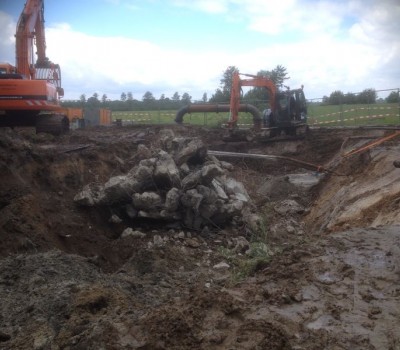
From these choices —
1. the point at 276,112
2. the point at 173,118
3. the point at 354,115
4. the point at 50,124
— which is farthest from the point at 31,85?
the point at 173,118

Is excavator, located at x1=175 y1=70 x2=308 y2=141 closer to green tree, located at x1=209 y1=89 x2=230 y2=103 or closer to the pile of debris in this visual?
the pile of debris

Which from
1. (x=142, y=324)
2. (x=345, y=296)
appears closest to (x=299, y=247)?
(x=345, y=296)

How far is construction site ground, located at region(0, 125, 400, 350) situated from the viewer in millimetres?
2994

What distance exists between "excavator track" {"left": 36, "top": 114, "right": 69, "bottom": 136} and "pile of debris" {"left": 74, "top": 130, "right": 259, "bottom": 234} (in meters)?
4.56

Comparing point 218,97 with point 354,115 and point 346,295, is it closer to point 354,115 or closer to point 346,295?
point 354,115

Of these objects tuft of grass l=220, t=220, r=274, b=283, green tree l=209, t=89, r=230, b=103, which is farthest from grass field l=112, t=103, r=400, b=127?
tuft of grass l=220, t=220, r=274, b=283

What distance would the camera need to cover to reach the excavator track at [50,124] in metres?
12.6

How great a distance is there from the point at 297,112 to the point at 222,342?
54.4ft

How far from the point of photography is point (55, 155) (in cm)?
919

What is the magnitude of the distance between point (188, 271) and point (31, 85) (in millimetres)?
8056

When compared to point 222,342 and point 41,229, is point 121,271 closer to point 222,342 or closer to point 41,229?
point 41,229

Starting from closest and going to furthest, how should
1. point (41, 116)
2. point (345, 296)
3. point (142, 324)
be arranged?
point (142, 324), point (345, 296), point (41, 116)

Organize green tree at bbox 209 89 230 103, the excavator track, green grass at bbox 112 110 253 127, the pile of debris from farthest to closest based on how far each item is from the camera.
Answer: green tree at bbox 209 89 230 103 < green grass at bbox 112 110 253 127 < the excavator track < the pile of debris

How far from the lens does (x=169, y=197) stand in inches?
308
